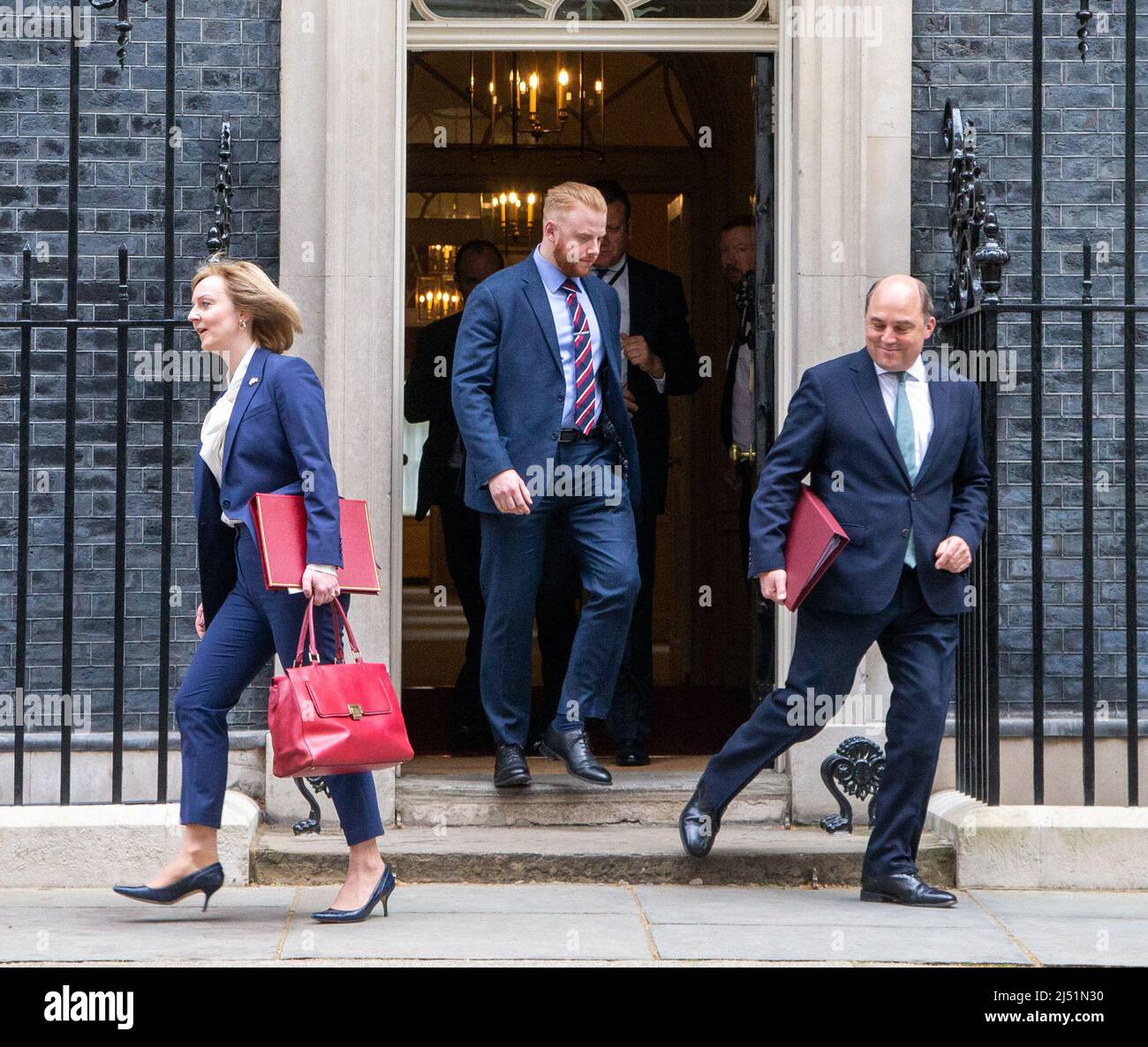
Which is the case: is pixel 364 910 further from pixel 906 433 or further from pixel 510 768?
pixel 906 433

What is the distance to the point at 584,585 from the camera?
6.41 meters

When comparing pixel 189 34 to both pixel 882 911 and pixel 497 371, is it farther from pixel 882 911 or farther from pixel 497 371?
pixel 882 911

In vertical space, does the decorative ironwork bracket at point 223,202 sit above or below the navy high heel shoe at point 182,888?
above

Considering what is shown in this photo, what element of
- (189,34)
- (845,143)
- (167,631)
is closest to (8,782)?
(167,631)

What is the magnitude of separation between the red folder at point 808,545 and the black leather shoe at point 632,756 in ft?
5.61

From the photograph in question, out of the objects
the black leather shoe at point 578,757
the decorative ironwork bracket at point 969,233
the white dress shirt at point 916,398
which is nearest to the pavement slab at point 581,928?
the black leather shoe at point 578,757

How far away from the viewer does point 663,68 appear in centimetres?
1128

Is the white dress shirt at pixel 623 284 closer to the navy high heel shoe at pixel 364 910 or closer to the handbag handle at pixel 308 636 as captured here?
the handbag handle at pixel 308 636

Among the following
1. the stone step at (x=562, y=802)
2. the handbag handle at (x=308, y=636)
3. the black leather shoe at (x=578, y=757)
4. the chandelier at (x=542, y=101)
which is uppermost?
the chandelier at (x=542, y=101)

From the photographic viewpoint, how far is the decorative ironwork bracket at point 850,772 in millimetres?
6363

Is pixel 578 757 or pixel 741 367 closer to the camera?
pixel 578 757

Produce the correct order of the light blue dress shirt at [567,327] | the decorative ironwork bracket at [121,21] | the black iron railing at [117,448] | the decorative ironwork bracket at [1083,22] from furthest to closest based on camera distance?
the light blue dress shirt at [567,327] < the decorative ironwork bracket at [1083,22] < the decorative ironwork bracket at [121,21] < the black iron railing at [117,448]

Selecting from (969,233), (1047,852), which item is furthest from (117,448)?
(1047,852)

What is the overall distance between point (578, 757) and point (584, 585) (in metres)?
0.62
